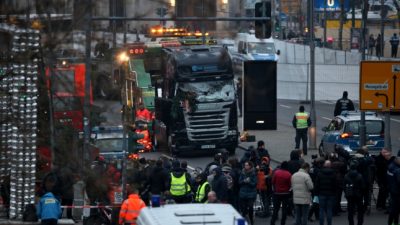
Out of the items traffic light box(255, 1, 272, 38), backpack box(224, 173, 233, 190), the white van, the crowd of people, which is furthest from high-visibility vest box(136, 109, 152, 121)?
the white van

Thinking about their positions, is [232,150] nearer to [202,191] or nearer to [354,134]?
[354,134]

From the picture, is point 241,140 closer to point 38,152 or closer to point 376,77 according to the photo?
point 376,77

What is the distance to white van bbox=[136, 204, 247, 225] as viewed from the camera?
12.7 metres

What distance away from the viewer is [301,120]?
124 feet

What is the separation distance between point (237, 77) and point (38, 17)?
40552 mm

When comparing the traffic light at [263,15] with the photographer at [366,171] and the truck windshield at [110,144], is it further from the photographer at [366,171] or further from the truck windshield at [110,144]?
the photographer at [366,171]

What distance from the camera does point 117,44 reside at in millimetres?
12094

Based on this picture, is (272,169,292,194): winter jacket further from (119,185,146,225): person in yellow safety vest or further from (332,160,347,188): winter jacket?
(119,185,146,225): person in yellow safety vest

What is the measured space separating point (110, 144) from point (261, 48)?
121 ft

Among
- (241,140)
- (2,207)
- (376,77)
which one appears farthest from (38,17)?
(241,140)

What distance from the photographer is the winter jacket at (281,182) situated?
23203mm

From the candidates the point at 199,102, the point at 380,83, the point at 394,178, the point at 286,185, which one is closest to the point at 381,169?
the point at 394,178

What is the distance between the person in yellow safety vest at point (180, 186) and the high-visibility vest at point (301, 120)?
45.4ft

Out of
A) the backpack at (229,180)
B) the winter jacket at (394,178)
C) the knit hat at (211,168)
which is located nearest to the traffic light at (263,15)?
the knit hat at (211,168)
